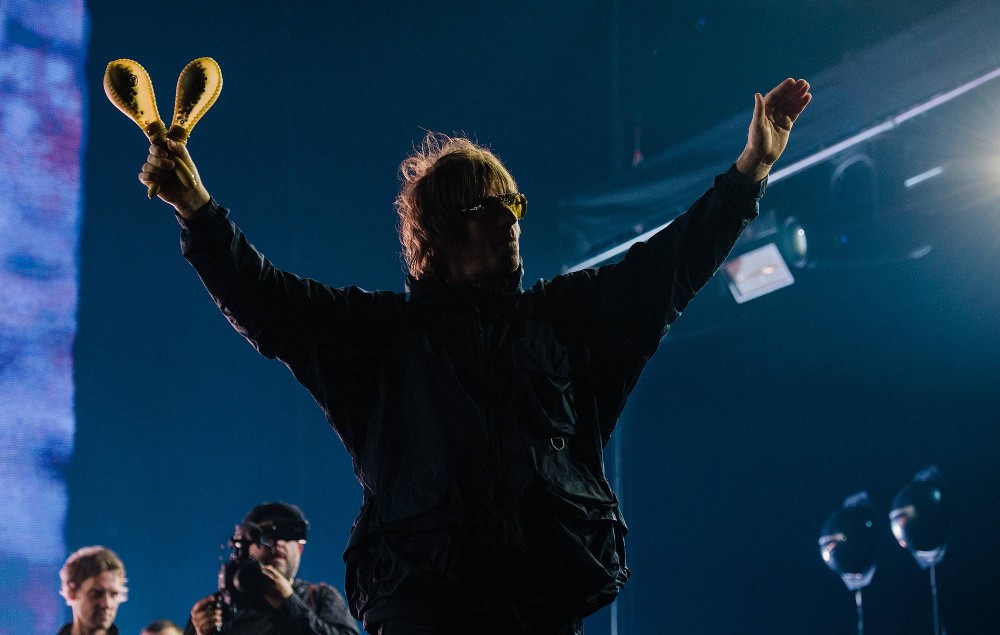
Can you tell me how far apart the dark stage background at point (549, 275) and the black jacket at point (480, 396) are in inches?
130

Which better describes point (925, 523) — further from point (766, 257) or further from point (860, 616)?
point (766, 257)

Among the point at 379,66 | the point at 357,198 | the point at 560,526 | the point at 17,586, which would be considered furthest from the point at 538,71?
the point at 560,526

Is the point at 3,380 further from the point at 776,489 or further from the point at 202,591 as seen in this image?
the point at 776,489

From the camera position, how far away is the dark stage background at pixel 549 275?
4449 millimetres

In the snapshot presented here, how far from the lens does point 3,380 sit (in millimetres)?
4051

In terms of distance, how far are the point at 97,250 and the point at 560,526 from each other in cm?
394

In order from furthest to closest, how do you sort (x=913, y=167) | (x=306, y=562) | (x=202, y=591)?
(x=306, y=562)
(x=202, y=591)
(x=913, y=167)

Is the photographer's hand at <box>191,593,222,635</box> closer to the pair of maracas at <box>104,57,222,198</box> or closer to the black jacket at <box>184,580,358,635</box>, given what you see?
the black jacket at <box>184,580,358,635</box>

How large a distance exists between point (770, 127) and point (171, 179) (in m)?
0.93

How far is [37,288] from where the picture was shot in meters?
4.26

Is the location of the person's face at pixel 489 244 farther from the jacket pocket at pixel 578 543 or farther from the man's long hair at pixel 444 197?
the jacket pocket at pixel 578 543

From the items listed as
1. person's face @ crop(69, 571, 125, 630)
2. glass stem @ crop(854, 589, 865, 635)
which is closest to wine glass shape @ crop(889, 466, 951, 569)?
glass stem @ crop(854, 589, 865, 635)

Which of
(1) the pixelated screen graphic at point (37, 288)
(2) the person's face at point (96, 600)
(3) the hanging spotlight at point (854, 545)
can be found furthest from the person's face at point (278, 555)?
(3) the hanging spotlight at point (854, 545)

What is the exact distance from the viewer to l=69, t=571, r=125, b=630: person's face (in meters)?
3.75
